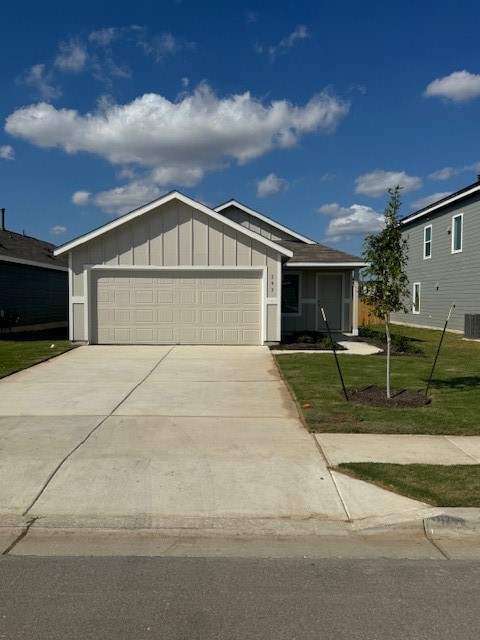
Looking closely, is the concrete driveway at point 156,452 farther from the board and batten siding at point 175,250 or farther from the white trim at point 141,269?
the board and batten siding at point 175,250

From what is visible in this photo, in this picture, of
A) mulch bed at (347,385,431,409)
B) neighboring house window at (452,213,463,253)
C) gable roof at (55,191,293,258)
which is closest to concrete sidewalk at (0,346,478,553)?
mulch bed at (347,385,431,409)

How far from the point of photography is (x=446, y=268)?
24172mm

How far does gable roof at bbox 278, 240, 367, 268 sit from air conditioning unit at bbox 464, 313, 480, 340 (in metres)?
4.43

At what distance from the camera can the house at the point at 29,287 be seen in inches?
805

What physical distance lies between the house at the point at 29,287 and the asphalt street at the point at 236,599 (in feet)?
58.3

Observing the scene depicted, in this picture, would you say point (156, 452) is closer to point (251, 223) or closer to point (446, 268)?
point (251, 223)

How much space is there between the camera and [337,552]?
4.09 m

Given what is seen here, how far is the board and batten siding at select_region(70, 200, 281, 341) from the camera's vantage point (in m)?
16.7

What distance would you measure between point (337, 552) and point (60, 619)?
2031 millimetres

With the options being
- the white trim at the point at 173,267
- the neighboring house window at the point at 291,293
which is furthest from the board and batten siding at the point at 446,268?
the white trim at the point at 173,267

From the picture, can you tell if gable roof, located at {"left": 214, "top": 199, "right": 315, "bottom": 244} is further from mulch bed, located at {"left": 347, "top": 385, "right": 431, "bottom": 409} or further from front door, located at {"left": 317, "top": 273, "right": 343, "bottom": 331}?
mulch bed, located at {"left": 347, "top": 385, "right": 431, "bottom": 409}

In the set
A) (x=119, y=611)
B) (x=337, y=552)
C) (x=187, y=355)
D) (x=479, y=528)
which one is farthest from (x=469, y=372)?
(x=119, y=611)

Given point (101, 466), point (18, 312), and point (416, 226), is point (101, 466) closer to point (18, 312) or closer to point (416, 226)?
point (18, 312)

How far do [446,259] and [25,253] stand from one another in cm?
1843
